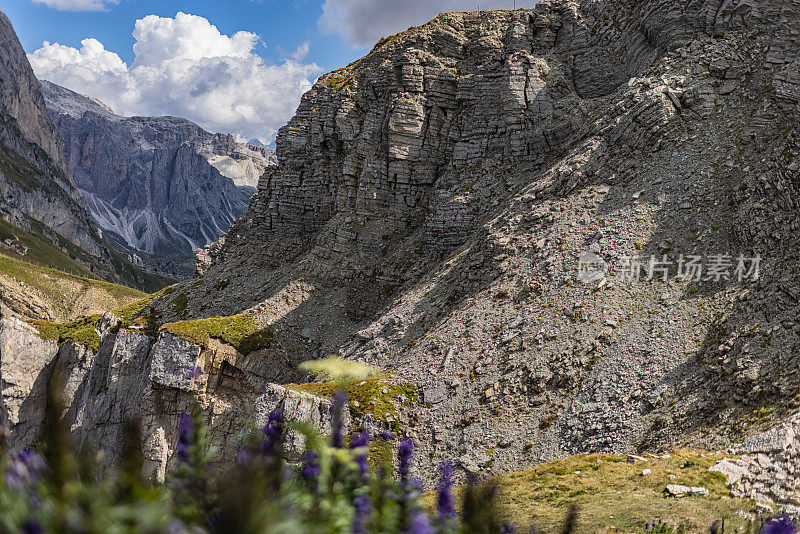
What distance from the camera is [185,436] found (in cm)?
593

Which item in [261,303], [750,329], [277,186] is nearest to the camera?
[750,329]

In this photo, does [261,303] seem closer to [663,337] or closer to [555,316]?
[555,316]

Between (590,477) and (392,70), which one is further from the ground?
(392,70)

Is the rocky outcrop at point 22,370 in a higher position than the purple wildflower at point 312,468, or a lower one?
lower

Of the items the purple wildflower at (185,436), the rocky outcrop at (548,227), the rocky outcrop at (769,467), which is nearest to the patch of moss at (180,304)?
the rocky outcrop at (548,227)

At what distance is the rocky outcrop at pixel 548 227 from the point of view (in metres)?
30.1

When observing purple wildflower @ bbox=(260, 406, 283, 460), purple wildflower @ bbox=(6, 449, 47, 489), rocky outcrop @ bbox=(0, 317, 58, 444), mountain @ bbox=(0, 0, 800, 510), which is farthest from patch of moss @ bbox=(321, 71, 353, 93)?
purple wildflower @ bbox=(6, 449, 47, 489)

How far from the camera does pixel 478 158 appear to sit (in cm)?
5884

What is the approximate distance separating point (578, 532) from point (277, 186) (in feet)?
204

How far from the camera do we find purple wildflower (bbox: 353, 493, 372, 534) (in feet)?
15.5

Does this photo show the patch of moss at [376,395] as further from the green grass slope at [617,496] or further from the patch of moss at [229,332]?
the patch of moss at [229,332]

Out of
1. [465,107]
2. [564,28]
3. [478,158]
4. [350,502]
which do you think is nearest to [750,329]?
[350,502]

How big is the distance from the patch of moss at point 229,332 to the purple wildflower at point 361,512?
47.8 meters

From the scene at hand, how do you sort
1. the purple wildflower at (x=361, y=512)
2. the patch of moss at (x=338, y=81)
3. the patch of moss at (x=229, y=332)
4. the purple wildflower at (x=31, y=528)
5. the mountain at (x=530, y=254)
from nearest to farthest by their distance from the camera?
1. the purple wildflower at (x=31, y=528)
2. the purple wildflower at (x=361, y=512)
3. the mountain at (x=530, y=254)
4. the patch of moss at (x=229, y=332)
5. the patch of moss at (x=338, y=81)
